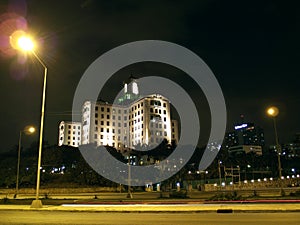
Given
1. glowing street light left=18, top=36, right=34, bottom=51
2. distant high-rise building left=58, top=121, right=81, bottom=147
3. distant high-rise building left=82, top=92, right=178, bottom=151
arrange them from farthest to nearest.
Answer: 1. distant high-rise building left=58, top=121, right=81, bottom=147
2. distant high-rise building left=82, top=92, right=178, bottom=151
3. glowing street light left=18, top=36, right=34, bottom=51

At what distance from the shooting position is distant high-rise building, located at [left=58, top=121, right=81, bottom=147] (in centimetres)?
16038

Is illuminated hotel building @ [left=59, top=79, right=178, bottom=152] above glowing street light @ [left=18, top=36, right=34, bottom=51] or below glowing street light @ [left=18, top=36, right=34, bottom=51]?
above

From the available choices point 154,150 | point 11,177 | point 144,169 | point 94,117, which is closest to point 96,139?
point 94,117

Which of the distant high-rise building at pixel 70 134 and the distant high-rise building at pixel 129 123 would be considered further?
the distant high-rise building at pixel 70 134

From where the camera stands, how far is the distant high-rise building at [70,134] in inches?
6314

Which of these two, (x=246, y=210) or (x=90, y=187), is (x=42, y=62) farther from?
(x=90, y=187)

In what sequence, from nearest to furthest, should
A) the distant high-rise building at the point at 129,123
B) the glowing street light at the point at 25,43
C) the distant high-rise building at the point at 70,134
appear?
the glowing street light at the point at 25,43
the distant high-rise building at the point at 129,123
the distant high-rise building at the point at 70,134

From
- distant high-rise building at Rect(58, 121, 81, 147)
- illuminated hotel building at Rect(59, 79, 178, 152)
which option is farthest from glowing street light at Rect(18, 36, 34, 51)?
distant high-rise building at Rect(58, 121, 81, 147)

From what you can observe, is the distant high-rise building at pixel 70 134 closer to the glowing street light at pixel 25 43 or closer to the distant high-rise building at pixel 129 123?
the distant high-rise building at pixel 129 123

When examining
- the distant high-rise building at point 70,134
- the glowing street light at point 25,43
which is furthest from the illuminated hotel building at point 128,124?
the glowing street light at point 25,43

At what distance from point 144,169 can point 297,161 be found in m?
69.2

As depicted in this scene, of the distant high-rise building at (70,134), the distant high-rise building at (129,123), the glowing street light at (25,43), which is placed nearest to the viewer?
the glowing street light at (25,43)

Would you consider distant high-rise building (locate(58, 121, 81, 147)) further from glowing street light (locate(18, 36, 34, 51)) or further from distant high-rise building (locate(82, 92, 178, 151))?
glowing street light (locate(18, 36, 34, 51))

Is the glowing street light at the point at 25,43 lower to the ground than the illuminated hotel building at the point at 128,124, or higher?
lower
